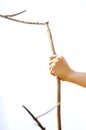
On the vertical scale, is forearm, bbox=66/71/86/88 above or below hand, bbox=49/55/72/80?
below

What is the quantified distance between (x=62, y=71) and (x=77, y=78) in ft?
0.15

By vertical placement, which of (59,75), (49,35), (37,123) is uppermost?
(49,35)

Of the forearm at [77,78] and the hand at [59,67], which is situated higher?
the hand at [59,67]

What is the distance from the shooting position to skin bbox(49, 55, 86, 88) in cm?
67

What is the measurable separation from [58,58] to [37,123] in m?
0.18

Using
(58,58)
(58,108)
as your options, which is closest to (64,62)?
(58,58)

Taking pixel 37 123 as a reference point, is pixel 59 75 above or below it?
above

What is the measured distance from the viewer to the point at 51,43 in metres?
0.67

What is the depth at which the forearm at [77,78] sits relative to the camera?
0.68 meters

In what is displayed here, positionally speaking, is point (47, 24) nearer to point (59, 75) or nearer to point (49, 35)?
point (49, 35)

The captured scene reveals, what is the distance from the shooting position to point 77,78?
2.26 feet

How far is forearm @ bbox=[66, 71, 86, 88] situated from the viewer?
2.23 ft

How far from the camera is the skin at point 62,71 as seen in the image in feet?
2.21

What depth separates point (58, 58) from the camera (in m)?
0.69
